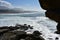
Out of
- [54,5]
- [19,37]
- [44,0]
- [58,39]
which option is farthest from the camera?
[58,39]

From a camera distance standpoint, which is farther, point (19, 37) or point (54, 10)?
point (19, 37)

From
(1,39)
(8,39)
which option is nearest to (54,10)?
(8,39)

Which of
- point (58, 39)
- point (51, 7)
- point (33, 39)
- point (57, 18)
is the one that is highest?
point (51, 7)

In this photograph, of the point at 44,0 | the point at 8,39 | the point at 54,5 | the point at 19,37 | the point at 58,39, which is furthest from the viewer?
the point at 58,39

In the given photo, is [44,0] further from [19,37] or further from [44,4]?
[19,37]

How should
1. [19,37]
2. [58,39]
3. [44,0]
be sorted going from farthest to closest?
1. [58,39]
2. [19,37]
3. [44,0]

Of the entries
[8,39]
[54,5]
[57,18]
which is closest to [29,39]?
[8,39]

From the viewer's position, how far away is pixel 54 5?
9977 mm

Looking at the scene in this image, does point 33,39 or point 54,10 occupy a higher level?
point 54,10

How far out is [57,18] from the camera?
440 inches

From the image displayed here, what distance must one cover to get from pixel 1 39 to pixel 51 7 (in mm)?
11634

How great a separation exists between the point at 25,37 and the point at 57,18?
32.8ft

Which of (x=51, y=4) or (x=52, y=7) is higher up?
(x=51, y=4)

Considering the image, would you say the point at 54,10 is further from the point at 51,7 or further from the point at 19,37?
the point at 19,37
